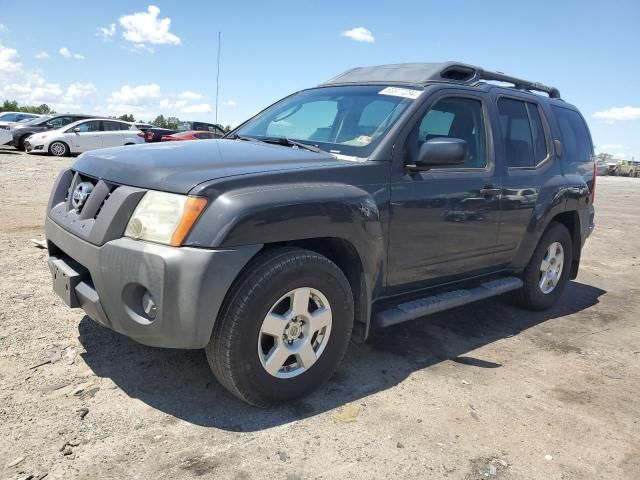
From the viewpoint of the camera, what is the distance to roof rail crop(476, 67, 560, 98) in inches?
171

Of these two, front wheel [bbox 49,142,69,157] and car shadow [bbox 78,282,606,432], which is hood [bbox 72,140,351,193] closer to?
car shadow [bbox 78,282,606,432]

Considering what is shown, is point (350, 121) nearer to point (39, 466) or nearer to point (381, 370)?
point (381, 370)

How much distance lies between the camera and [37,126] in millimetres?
19312

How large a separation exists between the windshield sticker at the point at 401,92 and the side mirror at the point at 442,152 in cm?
47

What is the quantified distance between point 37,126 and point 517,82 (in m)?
18.9

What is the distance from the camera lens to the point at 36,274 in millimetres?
4723

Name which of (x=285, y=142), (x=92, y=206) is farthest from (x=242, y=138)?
(x=92, y=206)

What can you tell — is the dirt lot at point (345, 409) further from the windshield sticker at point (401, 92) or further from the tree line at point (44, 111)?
the tree line at point (44, 111)

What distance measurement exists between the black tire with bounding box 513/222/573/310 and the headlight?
11.2 ft

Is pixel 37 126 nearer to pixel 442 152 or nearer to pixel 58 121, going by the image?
pixel 58 121

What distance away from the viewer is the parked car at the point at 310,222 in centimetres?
255

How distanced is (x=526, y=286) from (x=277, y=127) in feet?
8.81

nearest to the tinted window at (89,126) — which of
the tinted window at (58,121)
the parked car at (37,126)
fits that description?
the parked car at (37,126)

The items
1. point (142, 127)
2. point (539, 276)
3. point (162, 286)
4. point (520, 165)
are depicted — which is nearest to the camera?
point (162, 286)
